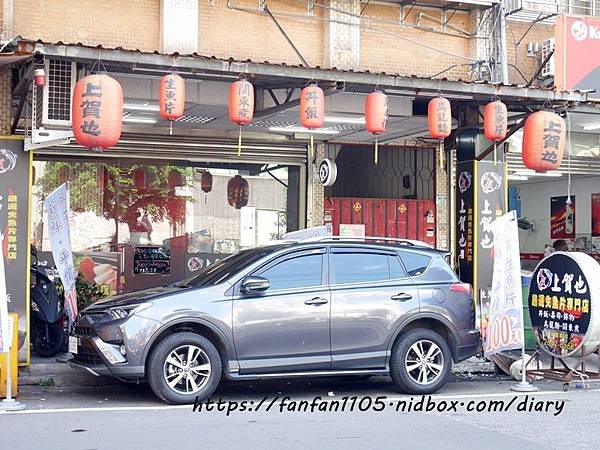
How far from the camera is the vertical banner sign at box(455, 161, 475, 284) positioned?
14.6 metres

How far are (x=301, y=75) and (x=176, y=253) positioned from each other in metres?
5.08

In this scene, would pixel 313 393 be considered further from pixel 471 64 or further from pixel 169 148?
pixel 471 64

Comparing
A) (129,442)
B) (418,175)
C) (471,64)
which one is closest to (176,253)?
(418,175)

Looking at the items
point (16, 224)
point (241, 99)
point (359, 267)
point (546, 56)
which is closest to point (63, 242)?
point (16, 224)

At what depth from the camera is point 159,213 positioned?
623 inches

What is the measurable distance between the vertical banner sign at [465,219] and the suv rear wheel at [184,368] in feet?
19.5

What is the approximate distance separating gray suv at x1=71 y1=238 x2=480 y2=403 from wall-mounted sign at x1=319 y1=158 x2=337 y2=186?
447 cm

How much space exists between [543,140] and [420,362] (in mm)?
4385

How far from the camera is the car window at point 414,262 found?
36.7 feet

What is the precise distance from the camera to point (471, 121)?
15008 mm

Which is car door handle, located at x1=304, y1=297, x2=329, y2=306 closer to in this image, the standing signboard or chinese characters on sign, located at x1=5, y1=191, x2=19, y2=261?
chinese characters on sign, located at x1=5, y1=191, x2=19, y2=261

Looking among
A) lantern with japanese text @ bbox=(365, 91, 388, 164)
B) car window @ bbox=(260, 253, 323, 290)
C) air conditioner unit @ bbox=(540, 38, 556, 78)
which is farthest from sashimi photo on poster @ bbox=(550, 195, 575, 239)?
car window @ bbox=(260, 253, 323, 290)

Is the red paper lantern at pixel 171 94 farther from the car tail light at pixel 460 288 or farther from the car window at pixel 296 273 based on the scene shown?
the car tail light at pixel 460 288

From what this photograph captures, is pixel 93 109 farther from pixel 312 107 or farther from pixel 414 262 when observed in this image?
pixel 414 262
